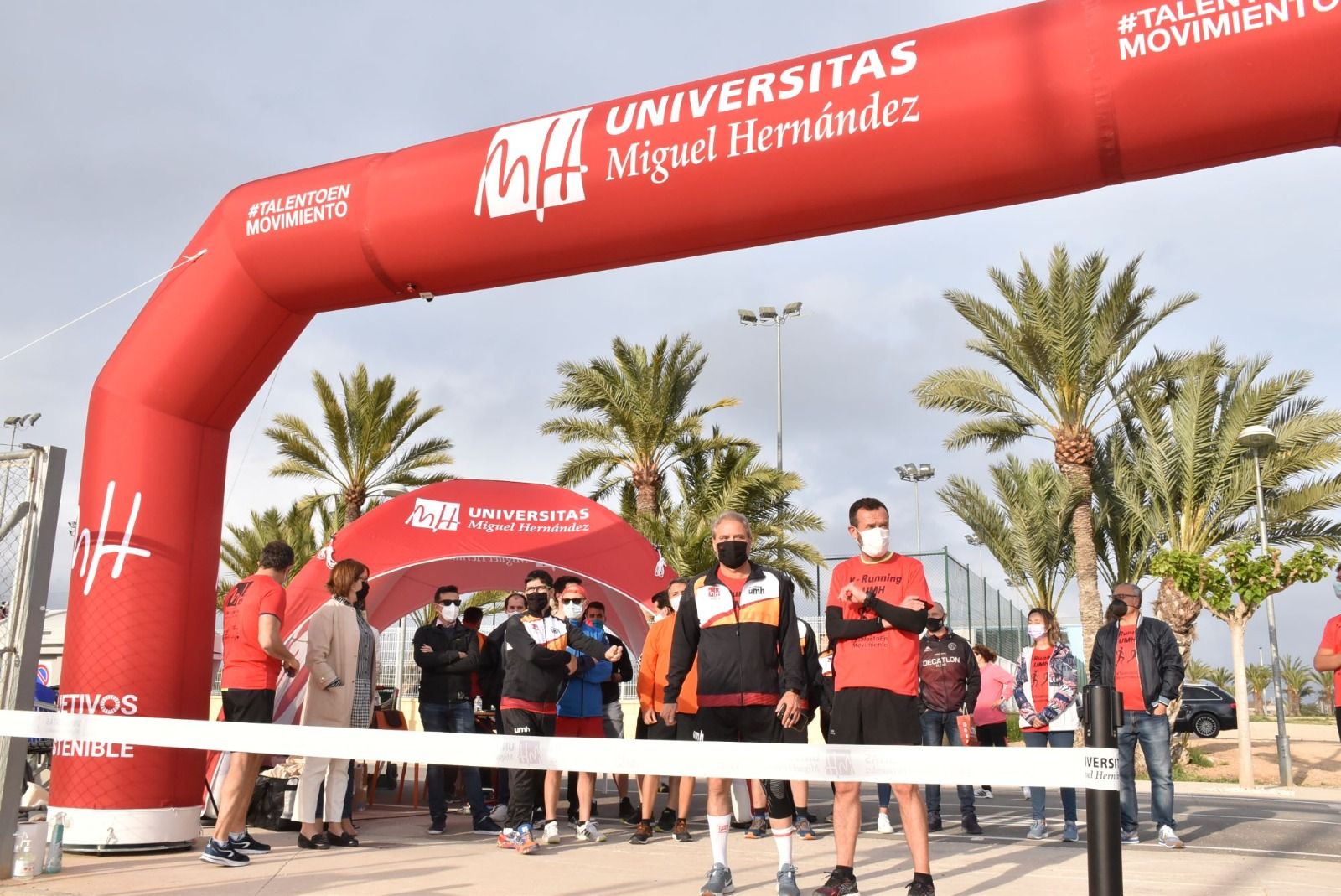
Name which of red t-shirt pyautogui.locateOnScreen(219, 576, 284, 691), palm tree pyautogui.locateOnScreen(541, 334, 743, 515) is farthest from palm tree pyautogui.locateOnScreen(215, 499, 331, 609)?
red t-shirt pyautogui.locateOnScreen(219, 576, 284, 691)

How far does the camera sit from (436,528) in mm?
11656

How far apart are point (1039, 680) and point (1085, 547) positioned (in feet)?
48.0

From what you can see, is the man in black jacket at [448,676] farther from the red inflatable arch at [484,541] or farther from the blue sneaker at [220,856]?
the blue sneaker at [220,856]

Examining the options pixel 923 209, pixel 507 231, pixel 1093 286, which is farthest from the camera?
pixel 1093 286

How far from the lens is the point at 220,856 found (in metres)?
6.55

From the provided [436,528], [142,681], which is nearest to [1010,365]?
[436,528]

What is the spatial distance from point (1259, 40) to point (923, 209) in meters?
1.70

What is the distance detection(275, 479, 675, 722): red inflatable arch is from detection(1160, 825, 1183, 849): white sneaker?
194 inches

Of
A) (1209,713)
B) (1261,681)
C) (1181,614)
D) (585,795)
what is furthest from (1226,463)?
(1261,681)

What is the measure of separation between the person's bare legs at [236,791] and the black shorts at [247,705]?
1.11 feet

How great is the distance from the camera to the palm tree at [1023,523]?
2598 centimetres

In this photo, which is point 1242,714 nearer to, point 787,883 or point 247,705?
point 787,883

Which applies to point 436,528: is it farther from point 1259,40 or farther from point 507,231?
point 1259,40

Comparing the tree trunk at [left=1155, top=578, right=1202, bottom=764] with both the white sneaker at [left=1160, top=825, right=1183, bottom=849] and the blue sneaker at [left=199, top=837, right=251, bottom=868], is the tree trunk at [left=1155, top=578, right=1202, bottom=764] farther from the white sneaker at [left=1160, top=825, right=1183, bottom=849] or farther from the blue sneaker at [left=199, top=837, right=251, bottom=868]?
the blue sneaker at [left=199, top=837, right=251, bottom=868]
